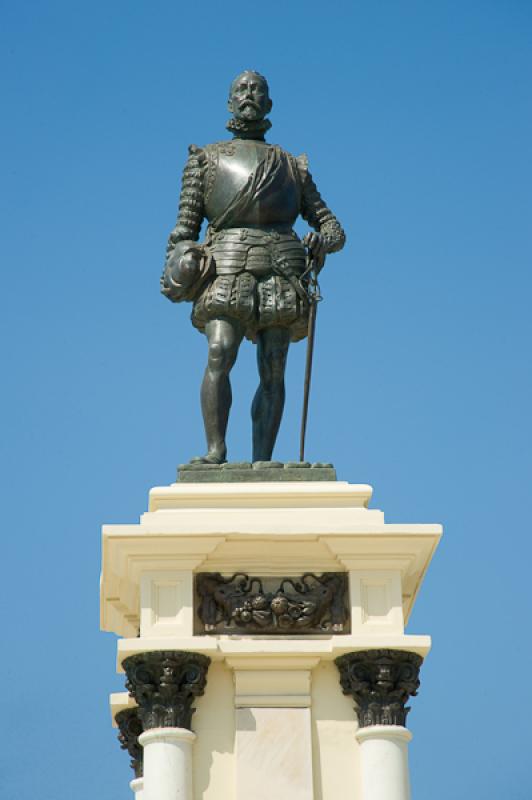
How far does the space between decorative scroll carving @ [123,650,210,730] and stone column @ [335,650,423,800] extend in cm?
131

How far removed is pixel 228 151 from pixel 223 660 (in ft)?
17.0

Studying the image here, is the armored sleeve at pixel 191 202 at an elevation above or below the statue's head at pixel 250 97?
below

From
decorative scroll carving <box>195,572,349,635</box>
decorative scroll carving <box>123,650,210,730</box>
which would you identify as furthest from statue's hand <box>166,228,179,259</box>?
decorative scroll carving <box>123,650,210,730</box>

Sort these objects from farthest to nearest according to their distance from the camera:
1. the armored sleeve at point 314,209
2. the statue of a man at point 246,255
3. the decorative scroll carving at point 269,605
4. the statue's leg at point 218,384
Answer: the armored sleeve at point 314,209
the statue of a man at point 246,255
the statue's leg at point 218,384
the decorative scroll carving at point 269,605

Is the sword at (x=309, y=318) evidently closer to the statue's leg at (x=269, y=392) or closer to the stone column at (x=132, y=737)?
the statue's leg at (x=269, y=392)

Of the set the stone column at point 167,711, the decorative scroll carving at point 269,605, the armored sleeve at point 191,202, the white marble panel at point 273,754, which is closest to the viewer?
the stone column at point 167,711

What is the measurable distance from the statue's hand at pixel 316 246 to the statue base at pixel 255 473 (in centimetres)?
210

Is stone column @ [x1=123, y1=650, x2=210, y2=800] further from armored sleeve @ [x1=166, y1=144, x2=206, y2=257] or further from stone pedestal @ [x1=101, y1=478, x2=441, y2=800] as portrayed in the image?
armored sleeve @ [x1=166, y1=144, x2=206, y2=257]

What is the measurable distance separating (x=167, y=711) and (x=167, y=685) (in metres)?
0.22

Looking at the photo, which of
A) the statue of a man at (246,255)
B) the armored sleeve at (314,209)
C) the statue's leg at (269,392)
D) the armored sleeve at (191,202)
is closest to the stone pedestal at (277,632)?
the statue's leg at (269,392)

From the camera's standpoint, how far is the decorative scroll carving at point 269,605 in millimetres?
15734

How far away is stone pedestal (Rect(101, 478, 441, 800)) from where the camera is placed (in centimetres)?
1527

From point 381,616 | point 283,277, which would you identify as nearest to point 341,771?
point 381,616

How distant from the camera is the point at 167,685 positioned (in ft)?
50.0
